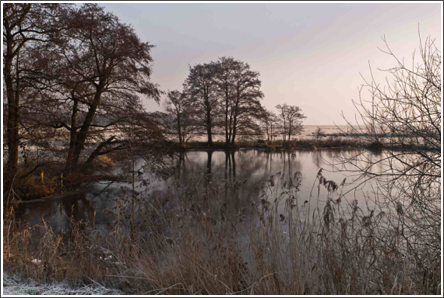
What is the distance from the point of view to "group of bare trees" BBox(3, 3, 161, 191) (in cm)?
802

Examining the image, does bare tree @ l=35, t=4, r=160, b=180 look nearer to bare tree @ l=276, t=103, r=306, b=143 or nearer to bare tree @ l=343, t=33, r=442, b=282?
bare tree @ l=343, t=33, r=442, b=282

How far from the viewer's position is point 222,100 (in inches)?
1037

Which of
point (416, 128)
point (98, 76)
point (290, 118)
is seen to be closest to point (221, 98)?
point (290, 118)

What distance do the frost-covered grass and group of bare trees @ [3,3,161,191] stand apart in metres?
5.14

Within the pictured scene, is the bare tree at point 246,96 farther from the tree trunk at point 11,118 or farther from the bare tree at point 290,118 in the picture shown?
the tree trunk at point 11,118

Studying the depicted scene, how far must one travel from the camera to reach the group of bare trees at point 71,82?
26.3 ft

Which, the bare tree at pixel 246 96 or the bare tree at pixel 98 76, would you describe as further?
the bare tree at pixel 246 96

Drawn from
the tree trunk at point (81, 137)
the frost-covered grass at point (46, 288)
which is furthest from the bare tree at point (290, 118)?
the frost-covered grass at point (46, 288)

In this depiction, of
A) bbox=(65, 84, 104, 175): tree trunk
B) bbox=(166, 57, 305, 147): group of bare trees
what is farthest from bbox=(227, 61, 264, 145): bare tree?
bbox=(65, 84, 104, 175): tree trunk

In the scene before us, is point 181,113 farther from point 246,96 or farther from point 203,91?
point 246,96

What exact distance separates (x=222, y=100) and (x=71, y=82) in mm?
17385

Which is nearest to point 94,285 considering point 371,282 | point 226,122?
point 371,282

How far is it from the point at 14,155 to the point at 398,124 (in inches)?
341

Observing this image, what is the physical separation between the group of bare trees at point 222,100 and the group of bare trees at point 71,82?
1349 centimetres
